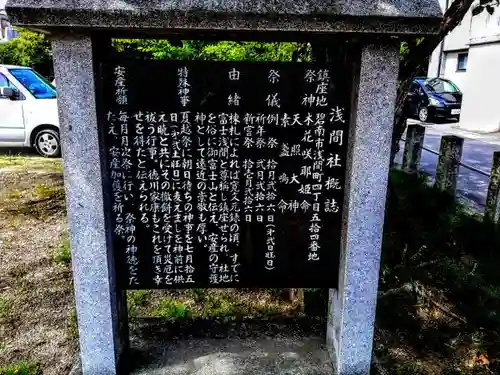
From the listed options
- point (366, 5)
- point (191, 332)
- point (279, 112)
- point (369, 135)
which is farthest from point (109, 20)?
point (191, 332)

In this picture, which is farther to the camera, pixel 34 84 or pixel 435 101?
pixel 435 101

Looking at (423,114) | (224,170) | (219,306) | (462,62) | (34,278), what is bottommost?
(219,306)

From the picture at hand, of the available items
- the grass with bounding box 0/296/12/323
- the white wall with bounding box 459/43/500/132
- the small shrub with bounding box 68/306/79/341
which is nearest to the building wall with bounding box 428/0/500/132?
the white wall with bounding box 459/43/500/132

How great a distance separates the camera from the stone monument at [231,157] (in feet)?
8.11

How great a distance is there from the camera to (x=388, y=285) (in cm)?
474

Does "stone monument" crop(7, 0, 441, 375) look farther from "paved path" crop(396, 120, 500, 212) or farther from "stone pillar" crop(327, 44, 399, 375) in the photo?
"paved path" crop(396, 120, 500, 212)

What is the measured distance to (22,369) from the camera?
340 centimetres

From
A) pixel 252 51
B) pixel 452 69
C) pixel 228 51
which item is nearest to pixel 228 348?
pixel 228 51

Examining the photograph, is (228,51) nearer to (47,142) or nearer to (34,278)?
(34,278)

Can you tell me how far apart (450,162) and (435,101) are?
487 inches

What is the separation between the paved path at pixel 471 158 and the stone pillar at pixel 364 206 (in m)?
4.38

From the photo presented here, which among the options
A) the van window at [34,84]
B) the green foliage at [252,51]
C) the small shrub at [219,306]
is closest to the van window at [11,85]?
the van window at [34,84]

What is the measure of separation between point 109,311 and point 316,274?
127 cm

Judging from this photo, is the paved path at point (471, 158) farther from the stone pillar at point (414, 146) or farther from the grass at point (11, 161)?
the grass at point (11, 161)
